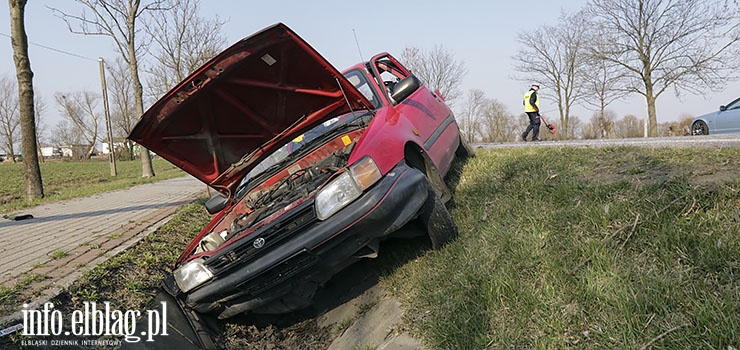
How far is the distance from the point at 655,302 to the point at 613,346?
0.31m

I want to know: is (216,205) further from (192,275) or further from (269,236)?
(269,236)

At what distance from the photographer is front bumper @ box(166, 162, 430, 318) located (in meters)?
2.73

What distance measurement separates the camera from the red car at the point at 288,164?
9.21 feet

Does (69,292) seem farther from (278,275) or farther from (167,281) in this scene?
(278,275)

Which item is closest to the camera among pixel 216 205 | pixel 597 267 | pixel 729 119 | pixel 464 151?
pixel 597 267

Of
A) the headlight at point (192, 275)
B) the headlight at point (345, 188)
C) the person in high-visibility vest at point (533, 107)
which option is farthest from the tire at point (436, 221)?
the person in high-visibility vest at point (533, 107)

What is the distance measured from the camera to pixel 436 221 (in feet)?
10.5

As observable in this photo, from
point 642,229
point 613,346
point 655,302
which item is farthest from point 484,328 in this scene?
point 642,229

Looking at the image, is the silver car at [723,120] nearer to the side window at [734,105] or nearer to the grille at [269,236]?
the side window at [734,105]

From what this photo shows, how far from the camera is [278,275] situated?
2828 millimetres

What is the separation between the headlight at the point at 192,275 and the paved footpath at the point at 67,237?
3.24 feet

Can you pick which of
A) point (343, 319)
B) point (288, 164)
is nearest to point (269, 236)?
point (343, 319)

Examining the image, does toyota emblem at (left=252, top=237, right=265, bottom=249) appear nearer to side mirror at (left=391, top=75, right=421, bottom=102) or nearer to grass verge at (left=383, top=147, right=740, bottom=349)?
grass verge at (left=383, top=147, right=740, bottom=349)

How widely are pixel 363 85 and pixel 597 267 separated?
299cm
